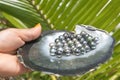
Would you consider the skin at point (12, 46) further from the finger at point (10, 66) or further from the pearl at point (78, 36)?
the pearl at point (78, 36)

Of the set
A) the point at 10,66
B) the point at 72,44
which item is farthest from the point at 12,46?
the point at 72,44

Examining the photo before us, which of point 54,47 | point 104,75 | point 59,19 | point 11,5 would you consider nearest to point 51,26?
point 59,19

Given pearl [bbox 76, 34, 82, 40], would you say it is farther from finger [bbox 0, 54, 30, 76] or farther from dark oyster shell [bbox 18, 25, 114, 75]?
finger [bbox 0, 54, 30, 76]

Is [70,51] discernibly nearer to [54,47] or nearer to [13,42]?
[54,47]

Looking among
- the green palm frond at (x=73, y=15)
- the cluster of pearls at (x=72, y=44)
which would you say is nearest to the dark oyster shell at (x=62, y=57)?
the cluster of pearls at (x=72, y=44)

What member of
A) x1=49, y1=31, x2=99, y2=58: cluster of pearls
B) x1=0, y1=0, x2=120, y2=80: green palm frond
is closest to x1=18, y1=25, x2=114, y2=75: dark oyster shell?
x1=49, y1=31, x2=99, y2=58: cluster of pearls

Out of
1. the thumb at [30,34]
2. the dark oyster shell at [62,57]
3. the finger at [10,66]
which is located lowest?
the finger at [10,66]
